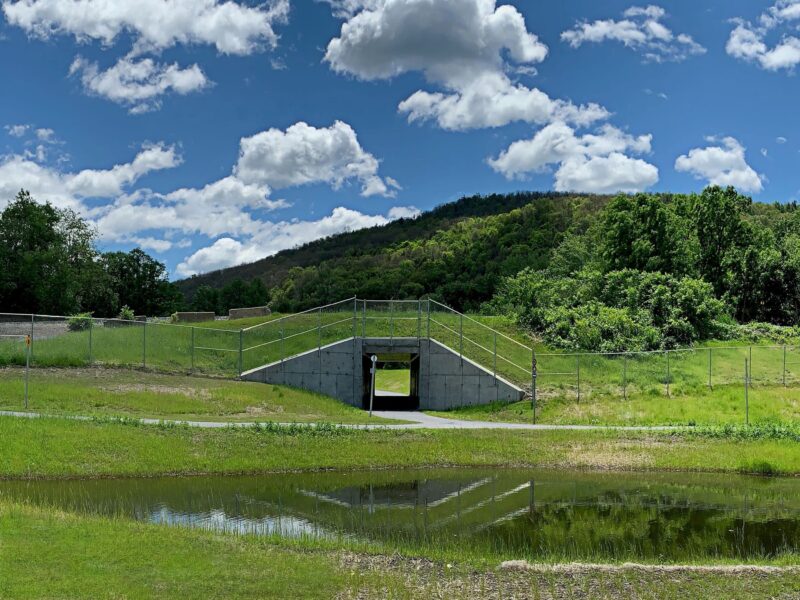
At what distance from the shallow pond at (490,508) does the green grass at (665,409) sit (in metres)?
10.3

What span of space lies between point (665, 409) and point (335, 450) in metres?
17.6

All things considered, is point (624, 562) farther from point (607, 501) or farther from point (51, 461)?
point (51, 461)

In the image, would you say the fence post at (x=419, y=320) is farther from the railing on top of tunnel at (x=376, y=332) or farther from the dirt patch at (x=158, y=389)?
the dirt patch at (x=158, y=389)

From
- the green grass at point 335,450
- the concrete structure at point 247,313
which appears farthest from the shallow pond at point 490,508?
the concrete structure at point 247,313

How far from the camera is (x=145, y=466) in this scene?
2036 centimetres

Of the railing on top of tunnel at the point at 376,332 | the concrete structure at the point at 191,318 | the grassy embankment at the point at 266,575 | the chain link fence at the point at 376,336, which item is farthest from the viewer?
the concrete structure at the point at 191,318

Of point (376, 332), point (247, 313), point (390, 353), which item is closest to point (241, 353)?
point (376, 332)

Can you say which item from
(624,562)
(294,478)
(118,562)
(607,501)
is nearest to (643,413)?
(607,501)

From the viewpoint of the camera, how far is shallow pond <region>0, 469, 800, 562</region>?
1391 cm

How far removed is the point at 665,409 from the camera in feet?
109

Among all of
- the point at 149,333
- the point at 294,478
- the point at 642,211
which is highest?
the point at 642,211

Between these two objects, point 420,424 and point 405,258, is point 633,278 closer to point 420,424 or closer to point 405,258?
point 420,424

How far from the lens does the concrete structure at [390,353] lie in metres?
38.3

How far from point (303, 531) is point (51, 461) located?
9.59m
